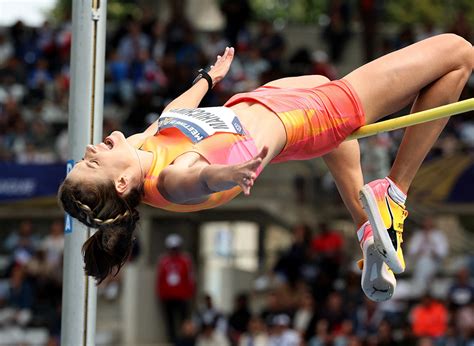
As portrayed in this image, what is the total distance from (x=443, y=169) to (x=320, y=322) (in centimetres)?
253

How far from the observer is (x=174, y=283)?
13.8m

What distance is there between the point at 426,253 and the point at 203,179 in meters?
9.05

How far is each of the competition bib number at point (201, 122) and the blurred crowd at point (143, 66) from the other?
29.6 feet

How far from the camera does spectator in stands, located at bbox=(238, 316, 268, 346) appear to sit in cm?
1220

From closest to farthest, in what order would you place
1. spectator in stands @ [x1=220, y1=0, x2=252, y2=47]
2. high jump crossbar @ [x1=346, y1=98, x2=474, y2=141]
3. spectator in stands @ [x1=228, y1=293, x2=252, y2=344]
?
high jump crossbar @ [x1=346, y1=98, x2=474, y2=141] < spectator in stands @ [x1=228, y1=293, x2=252, y2=344] < spectator in stands @ [x1=220, y1=0, x2=252, y2=47]

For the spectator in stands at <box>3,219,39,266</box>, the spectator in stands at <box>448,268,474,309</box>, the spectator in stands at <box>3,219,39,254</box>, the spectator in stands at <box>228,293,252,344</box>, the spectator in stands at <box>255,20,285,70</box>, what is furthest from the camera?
the spectator in stands at <box>255,20,285,70</box>

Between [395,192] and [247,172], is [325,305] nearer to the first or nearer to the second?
[395,192]

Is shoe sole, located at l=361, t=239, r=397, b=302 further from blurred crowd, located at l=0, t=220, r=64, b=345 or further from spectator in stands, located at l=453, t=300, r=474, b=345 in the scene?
blurred crowd, located at l=0, t=220, r=64, b=345

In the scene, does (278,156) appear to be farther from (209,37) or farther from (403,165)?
(209,37)

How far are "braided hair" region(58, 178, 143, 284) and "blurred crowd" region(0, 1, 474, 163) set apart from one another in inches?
358

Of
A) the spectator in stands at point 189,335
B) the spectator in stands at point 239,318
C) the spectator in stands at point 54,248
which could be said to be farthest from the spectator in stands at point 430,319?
the spectator in stands at point 54,248

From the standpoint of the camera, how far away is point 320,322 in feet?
40.5

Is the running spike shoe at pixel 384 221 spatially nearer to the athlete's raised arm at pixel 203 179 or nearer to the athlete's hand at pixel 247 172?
the athlete's raised arm at pixel 203 179

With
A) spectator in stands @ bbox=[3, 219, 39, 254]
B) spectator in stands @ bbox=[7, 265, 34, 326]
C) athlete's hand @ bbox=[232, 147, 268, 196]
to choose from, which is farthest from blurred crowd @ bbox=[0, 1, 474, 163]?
athlete's hand @ bbox=[232, 147, 268, 196]
